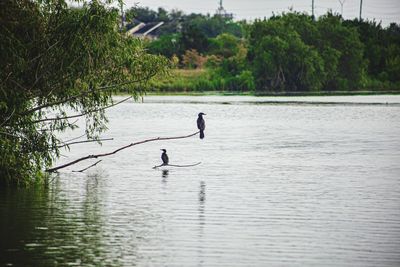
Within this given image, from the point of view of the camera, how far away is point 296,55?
8475 centimetres

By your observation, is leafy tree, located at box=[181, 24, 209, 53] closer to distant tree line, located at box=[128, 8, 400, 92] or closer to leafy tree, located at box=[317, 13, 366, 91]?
distant tree line, located at box=[128, 8, 400, 92]

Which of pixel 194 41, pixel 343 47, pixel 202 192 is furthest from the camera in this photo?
pixel 194 41

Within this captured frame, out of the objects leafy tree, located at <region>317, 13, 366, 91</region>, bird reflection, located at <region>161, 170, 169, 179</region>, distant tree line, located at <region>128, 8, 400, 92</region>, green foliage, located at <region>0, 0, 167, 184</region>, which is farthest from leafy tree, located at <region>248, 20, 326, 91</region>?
green foliage, located at <region>0, 0, 167, 184</region>

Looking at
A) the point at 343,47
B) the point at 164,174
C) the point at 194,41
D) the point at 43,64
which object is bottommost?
the point at 164,174

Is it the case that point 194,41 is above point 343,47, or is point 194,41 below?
above

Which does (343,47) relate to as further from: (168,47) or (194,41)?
(168,47)

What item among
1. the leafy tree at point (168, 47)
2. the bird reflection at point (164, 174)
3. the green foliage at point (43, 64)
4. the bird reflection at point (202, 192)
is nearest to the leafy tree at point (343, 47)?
the leafy tree at point (168, 47)

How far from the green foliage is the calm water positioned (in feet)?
3.40

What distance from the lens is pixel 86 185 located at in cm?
2478

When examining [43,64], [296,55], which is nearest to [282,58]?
[296,55]

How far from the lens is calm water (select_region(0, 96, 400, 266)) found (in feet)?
53.1

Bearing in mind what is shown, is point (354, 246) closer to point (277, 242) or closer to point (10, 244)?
point (277, 242)

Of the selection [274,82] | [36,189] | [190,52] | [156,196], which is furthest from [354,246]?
[190,52]

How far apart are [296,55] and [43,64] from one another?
210 feet
